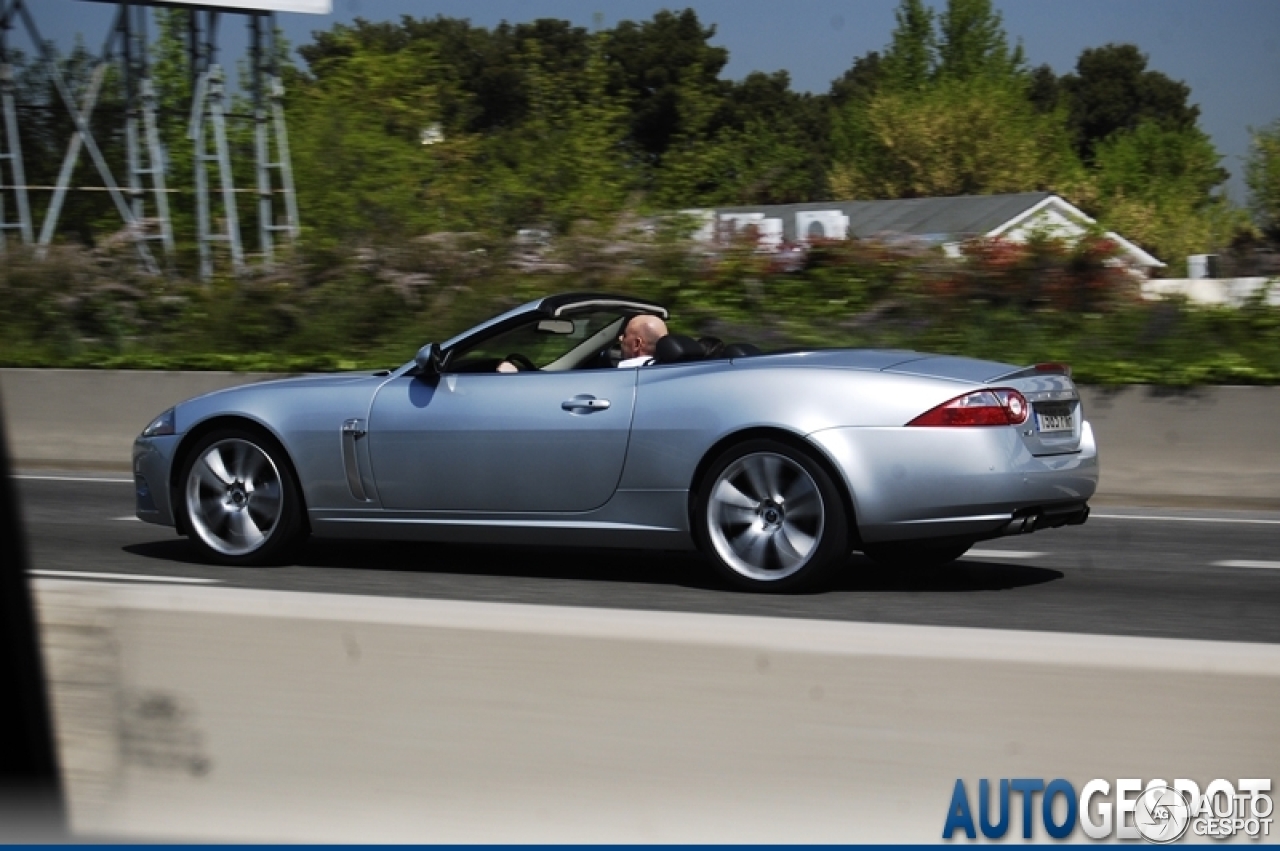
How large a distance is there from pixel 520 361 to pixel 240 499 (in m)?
1.60

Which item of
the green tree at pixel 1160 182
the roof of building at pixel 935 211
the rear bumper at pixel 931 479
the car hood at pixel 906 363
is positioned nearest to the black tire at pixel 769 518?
the rear bumper at pixel 931 479

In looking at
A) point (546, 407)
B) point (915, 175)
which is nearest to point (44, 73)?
point (546, 407)

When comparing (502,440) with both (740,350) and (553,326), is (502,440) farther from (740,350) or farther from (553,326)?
(740,350)

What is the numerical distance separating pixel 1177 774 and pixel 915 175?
78.0 metres

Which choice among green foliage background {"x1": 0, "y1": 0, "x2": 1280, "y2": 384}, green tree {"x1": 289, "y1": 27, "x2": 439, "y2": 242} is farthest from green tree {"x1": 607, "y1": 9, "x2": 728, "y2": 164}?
green tree {"x1": 289, "y1": 27, "x2": 439, "y2": 242}

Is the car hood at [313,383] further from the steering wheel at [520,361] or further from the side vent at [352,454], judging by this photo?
the steering wheel at [520,361]

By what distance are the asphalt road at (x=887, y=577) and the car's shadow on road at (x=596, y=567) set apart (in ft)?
0.04

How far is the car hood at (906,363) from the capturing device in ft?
23.7

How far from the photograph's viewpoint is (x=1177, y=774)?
9.23ft

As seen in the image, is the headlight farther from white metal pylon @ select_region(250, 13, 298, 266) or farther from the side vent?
white metal pylon @ select_region(250, 13, 298, 266)

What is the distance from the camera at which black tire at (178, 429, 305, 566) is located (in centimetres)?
838

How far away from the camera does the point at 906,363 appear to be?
7.37 meters

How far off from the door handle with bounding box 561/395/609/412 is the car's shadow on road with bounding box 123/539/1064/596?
3.00 feet

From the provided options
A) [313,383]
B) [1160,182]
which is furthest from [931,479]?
[1160,182]
